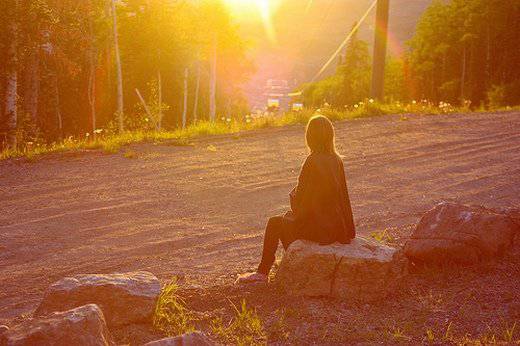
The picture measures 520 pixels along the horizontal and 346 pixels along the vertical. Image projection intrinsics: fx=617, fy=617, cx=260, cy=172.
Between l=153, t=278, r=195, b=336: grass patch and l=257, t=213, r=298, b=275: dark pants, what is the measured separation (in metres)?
1.03

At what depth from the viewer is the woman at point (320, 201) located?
5977 mm

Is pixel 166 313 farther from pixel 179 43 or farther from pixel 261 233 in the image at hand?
pixel 179 43

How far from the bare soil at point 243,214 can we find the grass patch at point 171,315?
0.15 meters

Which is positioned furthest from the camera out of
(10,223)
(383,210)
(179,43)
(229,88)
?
(229,88)

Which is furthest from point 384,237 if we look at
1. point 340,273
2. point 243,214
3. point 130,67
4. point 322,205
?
point 130,67

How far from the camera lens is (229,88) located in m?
56.3

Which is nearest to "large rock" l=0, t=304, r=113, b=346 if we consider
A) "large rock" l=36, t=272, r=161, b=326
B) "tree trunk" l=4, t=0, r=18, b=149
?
"large rock" l=36, t=272, r=161, b=326

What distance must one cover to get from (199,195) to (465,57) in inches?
2193

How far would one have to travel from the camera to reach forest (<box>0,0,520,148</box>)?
26.8 metres

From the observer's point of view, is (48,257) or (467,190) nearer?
(48,257)

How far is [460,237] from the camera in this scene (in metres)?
6.55

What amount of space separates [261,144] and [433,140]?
418 cm

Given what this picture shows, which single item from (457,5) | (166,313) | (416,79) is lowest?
(166,313)

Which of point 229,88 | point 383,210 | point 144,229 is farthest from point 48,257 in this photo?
point 229,88
